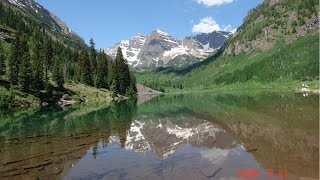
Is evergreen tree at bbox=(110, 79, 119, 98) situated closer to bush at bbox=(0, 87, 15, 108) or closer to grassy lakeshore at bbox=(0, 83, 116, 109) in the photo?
grassy lakeshore at bbox=(0, 83, 116, 109)

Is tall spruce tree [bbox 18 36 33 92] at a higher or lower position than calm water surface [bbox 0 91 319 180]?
higher

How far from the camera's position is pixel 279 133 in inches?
1246

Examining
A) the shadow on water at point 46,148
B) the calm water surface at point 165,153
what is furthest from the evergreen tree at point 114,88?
the calm water surface at point 165,153

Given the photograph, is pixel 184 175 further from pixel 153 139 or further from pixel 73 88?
pixel 73 88

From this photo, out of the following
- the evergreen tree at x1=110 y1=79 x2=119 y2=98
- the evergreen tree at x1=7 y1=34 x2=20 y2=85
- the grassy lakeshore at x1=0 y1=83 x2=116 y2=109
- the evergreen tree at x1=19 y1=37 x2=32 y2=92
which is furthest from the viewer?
the evergreen tree at x1=110 y1=79 x2=119 y2=98

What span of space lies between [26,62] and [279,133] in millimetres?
92948

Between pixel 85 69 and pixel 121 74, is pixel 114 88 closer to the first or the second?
pixel 121 74

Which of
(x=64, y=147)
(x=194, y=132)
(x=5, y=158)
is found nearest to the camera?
(x=5, y=158)

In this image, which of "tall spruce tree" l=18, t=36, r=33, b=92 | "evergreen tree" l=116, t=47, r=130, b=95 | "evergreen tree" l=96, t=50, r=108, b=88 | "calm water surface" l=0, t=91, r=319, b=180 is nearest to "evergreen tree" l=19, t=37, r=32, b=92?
"tall spruce tree" l=18, t=36, r=33, b=92

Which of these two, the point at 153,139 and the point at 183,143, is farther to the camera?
the point at 153,139

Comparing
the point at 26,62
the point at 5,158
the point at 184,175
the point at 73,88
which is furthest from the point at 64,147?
the point at 73,88

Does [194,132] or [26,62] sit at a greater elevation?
[26,62]

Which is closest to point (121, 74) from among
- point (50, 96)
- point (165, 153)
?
point (50, 96)

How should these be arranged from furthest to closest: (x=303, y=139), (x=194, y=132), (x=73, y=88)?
(x=73, y=88)
(x=194, y=132)
(x=303, y=139)
